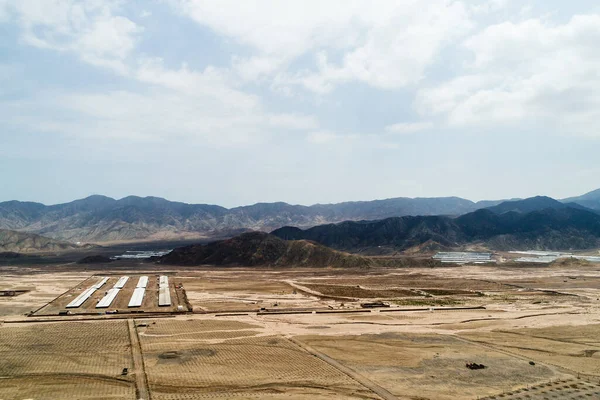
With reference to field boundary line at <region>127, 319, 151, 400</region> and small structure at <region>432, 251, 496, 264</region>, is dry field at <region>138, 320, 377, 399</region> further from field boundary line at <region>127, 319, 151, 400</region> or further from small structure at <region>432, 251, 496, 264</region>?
small structure at <region>432, 251, 496, 264</region>

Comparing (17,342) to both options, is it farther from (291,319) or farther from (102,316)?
(291,319)

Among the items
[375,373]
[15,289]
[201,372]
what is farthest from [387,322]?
[15,289]

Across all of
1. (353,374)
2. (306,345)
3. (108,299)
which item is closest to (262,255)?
(108,299)

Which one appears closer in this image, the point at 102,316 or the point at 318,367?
the point at 318,367

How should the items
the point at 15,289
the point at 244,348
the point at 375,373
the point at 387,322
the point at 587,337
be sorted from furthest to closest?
the point at 15,289, the point at 387,322, the point at 587,337, the point at 244,348, the point at 375,373

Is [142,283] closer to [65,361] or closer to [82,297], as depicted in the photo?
[82,297]

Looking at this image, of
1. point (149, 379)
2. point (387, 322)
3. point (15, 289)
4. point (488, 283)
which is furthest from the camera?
point (488, 283)

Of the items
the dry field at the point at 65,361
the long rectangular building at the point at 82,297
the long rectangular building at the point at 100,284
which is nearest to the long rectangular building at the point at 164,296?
the long rectangular building at the point at 82,297

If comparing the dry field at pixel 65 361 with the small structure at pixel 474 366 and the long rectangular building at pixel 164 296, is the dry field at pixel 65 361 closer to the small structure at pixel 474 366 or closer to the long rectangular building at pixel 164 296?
the long rectangular building at pixel 164 296
